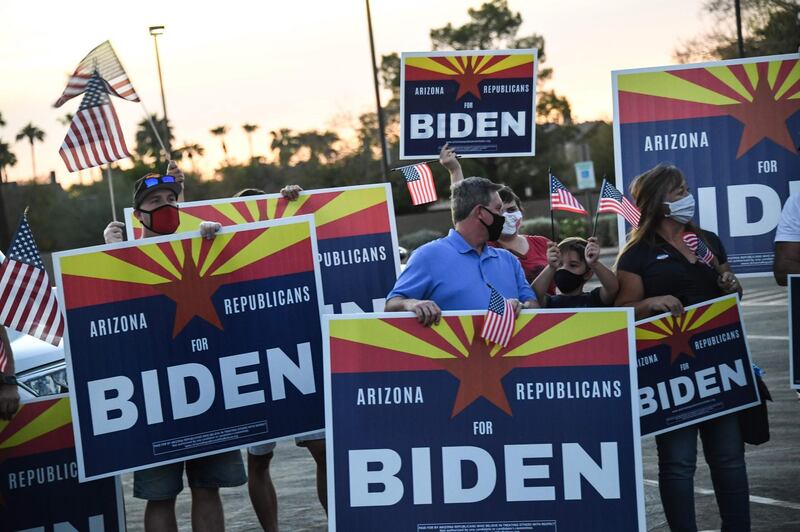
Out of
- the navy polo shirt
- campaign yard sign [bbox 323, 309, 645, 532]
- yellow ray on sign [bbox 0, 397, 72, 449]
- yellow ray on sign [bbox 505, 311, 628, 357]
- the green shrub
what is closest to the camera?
campaign yard sign [bbox 323, 309, 645, 532]

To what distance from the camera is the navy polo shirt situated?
5391 millimetres

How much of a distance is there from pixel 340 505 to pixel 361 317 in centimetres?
80

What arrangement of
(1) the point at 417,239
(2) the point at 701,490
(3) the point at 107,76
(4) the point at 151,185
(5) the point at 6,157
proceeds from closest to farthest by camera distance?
(4) the point at 151,185, (2) the point at 701,490, (3) the point at 107,76, (1) the point at 417,239, (5) the point at 6,157

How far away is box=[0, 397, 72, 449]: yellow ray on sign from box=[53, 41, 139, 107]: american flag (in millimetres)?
2499

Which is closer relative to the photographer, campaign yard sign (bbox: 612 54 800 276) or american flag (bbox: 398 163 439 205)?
campaign yard sign (bbox: 612 54 800 276)

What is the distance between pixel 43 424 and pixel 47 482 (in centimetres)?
29

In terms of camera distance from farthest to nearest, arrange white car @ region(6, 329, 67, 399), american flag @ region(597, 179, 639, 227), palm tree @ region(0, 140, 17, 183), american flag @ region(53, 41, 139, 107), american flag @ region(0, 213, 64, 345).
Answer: palm tree @ region(0, 140, 17, 183)
american flag @ region(53, 41, 139, 107)
white car @ region(6, 329, 67, 399)
american flag @ region(597, 179, 639, 227)
american flag @ region(0, 213, 64, 345)

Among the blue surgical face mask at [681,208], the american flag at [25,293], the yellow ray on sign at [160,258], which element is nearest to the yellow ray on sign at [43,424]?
the american flag at [25,293]

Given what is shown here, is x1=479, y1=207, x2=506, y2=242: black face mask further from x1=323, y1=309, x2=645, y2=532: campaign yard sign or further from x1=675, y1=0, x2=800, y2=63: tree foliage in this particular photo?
x1=675, y1=0, x2=800, y2=63: tree foliage

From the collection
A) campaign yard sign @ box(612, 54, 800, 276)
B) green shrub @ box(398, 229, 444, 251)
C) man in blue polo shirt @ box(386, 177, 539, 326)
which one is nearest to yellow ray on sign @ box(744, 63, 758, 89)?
campaign yard sign @ box(612, 54, 800, 276)

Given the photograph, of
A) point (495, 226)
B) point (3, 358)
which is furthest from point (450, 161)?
point (3, 358)

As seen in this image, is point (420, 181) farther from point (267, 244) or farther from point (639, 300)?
point (639, 300)

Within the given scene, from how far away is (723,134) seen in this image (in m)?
7.60

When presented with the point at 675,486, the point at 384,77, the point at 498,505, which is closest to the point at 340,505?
the point at 498,505
